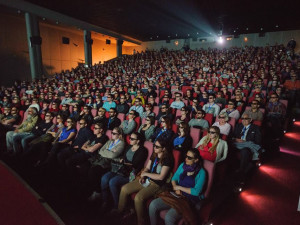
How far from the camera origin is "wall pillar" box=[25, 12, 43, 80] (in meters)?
9.38

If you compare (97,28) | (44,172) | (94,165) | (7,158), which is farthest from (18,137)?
(97,28)

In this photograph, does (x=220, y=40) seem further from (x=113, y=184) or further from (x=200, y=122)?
(x=113, y=184)

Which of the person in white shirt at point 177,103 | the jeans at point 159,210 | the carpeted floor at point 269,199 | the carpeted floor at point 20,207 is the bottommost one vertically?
the carpeted floor at point 269,199

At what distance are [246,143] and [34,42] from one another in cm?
1060

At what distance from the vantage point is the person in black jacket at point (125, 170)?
2.20m

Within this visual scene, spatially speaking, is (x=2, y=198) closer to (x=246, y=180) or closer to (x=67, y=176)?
(x=67, y=176)

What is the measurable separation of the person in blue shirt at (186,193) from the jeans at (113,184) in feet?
1.72

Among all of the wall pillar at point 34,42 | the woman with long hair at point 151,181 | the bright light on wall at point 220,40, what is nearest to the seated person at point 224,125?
the woman with long hair at point 151,181

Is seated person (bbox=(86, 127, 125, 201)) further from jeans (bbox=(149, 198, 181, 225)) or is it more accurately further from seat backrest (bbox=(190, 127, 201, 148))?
seat backrest (bbox=(190, 127, 201, 148))

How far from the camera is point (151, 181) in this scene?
2.12 metres

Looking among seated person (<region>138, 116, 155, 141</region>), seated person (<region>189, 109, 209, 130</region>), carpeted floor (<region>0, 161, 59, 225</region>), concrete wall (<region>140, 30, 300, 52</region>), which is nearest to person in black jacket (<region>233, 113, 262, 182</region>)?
seated person (<region>189, 109, 209, 130</region>)

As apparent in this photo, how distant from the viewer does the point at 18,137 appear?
12.5ft

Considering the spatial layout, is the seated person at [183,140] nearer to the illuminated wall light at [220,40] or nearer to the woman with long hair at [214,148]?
the woman with long hair at [214,148]

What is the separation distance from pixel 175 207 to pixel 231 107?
9.01 feet
